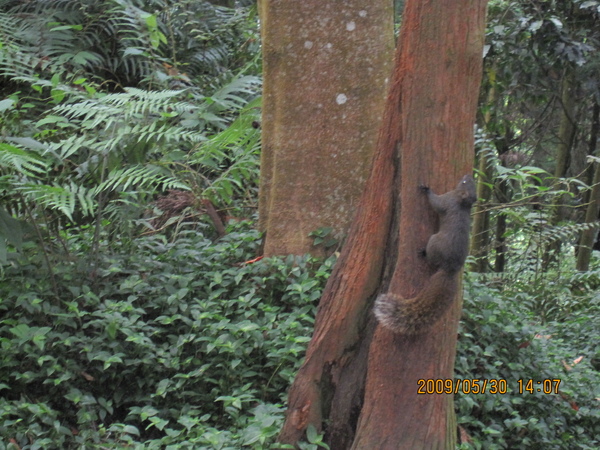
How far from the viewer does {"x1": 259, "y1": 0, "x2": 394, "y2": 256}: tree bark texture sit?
4.59m

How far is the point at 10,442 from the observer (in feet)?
10.2

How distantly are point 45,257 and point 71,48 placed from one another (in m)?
3.68

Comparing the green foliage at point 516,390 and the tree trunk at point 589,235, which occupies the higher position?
the tree trunk at point 589,235

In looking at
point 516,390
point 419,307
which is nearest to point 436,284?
point 419,307

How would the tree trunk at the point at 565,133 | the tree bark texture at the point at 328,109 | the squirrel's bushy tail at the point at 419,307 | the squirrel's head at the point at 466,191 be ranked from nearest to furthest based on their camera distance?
the squirrel's bushy tail at the point at 419,307 < the squirrel's head at the point at 466,191 < the tree bark texture at the point at 328,109 < the tree trunk at the point at 565,133

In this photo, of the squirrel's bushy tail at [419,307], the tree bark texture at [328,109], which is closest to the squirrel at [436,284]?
the squirrel's bushy tail at [419,307]

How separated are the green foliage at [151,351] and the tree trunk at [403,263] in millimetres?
382

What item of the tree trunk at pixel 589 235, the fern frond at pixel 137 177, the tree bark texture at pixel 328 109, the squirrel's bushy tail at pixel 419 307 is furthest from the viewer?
the tree trunk at pixel 589 235

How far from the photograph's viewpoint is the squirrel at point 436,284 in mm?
2814

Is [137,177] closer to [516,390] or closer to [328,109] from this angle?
[328,109]

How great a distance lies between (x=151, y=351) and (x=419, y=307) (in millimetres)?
1757

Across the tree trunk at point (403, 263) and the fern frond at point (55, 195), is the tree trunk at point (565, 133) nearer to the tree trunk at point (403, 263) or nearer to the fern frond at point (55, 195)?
the tree trunk at point (403, 263)

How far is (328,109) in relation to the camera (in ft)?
15.1

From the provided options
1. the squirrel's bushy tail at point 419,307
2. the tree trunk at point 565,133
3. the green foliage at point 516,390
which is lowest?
the green foliage at point 516,390
